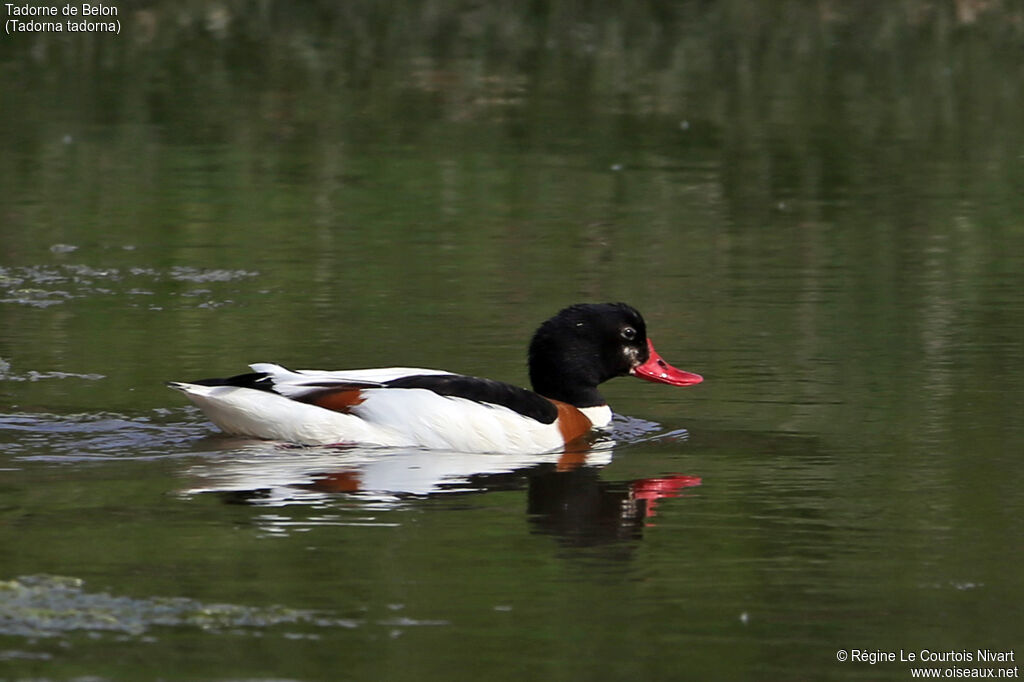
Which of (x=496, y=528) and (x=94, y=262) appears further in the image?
(x=94, y=262)

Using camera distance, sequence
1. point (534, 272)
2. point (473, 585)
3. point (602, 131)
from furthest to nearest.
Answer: point (602, 131) < point (534, 272) < point (473, 585)

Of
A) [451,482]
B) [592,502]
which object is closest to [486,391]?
[451,482]

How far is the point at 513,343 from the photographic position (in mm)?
13109

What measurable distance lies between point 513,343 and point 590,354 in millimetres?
1406

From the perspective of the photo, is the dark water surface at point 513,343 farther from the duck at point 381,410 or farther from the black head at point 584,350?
the black head at point 584,350

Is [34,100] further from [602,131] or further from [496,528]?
[496,528]

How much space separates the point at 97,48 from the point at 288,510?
2240cm

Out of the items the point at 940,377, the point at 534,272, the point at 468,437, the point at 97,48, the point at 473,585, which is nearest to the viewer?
the point at 473,585

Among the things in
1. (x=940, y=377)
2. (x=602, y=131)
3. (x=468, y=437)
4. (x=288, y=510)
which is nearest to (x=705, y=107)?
(x=602, y=131)

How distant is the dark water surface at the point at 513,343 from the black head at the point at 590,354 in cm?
29

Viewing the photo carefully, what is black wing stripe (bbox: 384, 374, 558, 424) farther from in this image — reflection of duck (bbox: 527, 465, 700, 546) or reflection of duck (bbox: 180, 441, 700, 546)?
reflection of duck (bbox: 527, 465, 700, 546)

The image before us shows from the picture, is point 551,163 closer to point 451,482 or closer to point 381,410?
point 381,410

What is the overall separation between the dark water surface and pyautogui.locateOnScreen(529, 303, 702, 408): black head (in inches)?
11.3

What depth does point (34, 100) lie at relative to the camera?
84.2ft
